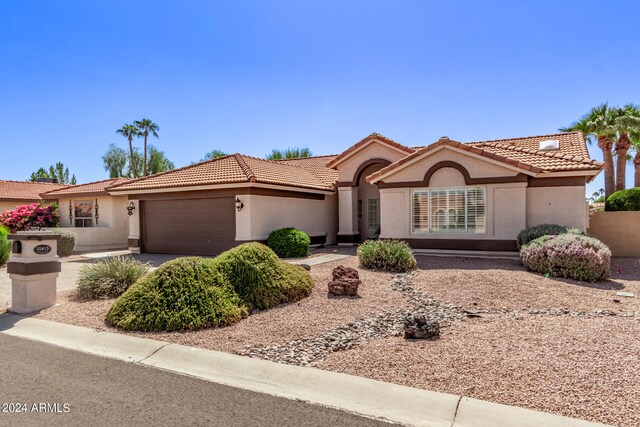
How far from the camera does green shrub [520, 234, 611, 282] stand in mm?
11297

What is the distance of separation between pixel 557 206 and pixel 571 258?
4.04 m

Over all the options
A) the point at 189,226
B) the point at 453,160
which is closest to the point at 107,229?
the point at 189,226

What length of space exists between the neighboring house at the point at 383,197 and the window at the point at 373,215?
52 millimetres

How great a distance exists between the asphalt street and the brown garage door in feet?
38.9

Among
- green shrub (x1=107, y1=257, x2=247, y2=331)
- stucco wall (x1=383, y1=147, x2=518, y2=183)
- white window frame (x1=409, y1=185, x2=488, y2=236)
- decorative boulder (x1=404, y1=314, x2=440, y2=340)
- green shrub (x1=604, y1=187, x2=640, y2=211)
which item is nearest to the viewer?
decorative boulder (x1=404, y1=314, x2=440, y2=340)

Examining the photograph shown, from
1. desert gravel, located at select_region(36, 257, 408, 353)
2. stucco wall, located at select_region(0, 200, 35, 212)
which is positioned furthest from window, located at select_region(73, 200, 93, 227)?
desert gravel, located at select_region(36, 257, 408, 353)

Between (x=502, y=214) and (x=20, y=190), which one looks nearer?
(x=502, y=214)

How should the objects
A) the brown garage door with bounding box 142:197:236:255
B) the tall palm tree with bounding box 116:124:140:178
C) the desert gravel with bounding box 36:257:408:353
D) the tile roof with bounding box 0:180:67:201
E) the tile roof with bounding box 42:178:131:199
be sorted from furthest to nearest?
the tall palm tree with bounding box 116:124:140:178 → the tile roof with bounding box 0:180:67:201 → the tile roof with bounding box 42:178:131:199 → the brown garage door with bounding box 142:197:236:255 → the desert gravel with bounding box 36:257:408:353

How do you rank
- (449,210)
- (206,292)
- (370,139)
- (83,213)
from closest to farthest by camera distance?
(206,292)
(449,210)
(370,139)
(83,213)

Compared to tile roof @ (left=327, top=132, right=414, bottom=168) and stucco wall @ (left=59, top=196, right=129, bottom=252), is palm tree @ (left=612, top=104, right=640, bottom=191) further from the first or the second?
stucco wall @ (left=59, top=196, right=129, bottom=252)

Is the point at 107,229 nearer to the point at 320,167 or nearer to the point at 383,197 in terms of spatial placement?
the point at 320,167

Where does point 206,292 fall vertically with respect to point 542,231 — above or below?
below

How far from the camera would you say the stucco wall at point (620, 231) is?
1734cm

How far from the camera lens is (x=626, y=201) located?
2108 centimetres
